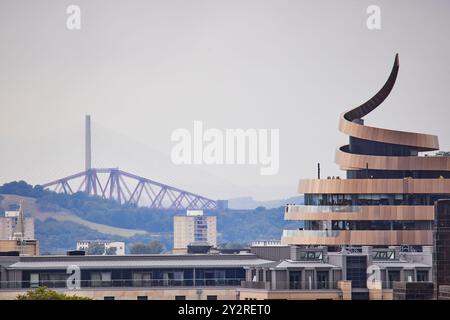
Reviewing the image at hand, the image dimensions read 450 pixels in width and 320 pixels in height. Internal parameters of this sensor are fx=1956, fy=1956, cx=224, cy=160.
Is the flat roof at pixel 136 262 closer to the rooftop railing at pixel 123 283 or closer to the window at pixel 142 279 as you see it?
the window at pixel 142 279

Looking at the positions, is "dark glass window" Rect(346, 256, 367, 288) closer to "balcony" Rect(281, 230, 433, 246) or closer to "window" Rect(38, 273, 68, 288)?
"window" Rect(38, 273, 68, 288)

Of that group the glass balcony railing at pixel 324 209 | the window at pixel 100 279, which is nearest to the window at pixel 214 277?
the window at pixel 100 279

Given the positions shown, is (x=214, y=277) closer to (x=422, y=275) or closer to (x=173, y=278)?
(x=173, y=278)

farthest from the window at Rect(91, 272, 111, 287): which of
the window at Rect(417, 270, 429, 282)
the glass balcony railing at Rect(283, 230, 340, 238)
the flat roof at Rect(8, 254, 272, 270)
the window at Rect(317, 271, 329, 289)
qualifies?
the glass balcony railing at Rect(283, 230, 340, 238)

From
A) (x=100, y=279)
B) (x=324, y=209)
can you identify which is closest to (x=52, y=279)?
(x=100, y=279)

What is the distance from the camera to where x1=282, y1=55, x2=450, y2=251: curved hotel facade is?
188375mm

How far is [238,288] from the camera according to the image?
13225 centimetres

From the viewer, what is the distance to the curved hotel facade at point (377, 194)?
618 feet

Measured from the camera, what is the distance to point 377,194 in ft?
629
